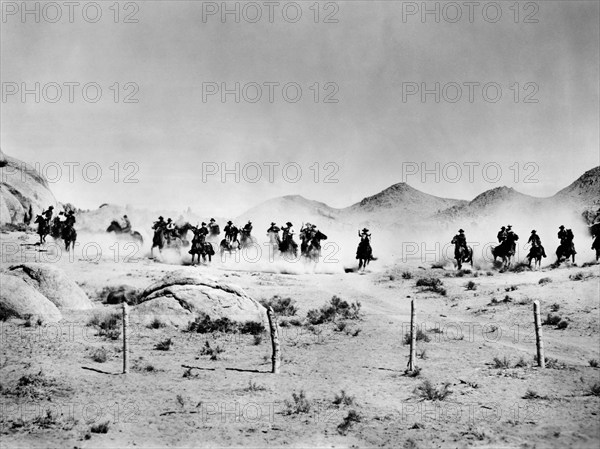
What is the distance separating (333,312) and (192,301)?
5.66m

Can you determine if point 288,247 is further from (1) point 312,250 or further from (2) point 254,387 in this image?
(2) point 254,387

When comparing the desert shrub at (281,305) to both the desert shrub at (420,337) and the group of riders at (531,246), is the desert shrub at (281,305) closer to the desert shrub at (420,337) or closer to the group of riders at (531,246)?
the desert shrub at (420,337)

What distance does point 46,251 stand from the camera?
35938mm

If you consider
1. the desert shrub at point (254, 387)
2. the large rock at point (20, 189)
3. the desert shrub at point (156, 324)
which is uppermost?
the large rock at point (20, 189)

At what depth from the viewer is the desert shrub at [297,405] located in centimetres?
1109

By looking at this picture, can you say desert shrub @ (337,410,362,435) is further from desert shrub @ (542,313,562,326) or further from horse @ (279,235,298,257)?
horse @ (279,235,298,257)

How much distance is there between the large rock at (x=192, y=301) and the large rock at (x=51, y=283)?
2755 millimetres

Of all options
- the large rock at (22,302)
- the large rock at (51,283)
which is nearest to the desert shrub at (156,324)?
the large rock at (22,302)

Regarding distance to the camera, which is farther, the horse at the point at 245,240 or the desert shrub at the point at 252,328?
the horse at the point at 245,240

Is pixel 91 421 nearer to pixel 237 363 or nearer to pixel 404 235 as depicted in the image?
pixel 237 363

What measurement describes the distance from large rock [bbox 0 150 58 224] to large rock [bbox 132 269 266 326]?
4041 centimetres

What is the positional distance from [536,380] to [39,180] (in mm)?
68416

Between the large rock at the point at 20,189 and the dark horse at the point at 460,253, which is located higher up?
the large rock at the point at 20,189

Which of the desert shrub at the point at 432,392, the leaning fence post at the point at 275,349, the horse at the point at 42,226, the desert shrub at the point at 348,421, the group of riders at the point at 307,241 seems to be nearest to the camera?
the desert shrub at the point at 348,421
